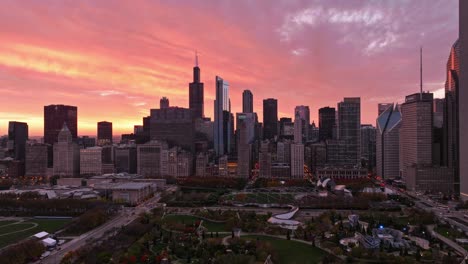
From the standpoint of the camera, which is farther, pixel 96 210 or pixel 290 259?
pixel 96 210

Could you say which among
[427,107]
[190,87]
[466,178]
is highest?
[190,87]

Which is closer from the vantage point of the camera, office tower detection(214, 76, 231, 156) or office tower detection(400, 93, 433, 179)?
office tower detection(400, 93, 433, 179)

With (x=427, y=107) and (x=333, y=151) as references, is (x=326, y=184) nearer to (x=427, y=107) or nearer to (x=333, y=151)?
(x=427, y=107)

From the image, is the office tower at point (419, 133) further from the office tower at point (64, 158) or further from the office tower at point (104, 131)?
the office tower at point (104, 131)

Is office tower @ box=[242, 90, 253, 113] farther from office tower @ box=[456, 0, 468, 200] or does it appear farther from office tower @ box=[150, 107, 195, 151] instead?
office tower @ box=[456, 0, 468, 200]

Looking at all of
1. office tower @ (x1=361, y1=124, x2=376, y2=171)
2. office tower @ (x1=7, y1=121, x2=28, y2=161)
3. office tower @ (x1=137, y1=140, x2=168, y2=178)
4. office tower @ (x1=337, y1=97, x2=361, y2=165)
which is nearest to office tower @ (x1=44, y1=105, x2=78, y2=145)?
office tower @ (x1=7, y1=121, x2=28, y2=161)

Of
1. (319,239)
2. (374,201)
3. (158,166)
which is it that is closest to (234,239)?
(319,239)
